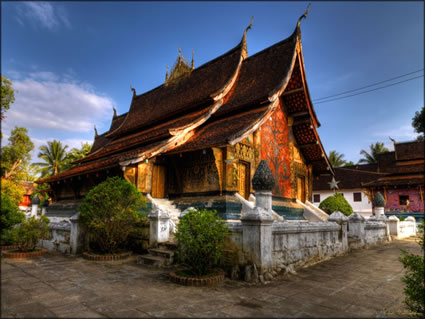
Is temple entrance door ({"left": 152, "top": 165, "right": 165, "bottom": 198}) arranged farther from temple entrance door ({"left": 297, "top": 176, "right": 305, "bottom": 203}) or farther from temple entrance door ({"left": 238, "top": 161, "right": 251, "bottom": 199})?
temple entrance door ({"left": 297, "top": 176, "right": 305, "bottom": 203})

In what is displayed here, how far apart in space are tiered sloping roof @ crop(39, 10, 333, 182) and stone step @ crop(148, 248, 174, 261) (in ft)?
11.8

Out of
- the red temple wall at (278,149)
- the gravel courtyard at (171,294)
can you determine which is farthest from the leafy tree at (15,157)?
the red temple wall at (278,149)

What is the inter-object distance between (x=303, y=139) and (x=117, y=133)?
11.3 m

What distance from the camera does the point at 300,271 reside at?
22.9ft

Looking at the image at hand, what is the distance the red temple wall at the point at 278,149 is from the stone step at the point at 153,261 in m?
6.65

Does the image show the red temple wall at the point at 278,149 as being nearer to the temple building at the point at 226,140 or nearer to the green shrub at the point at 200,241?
the temple building at the point at 226,140

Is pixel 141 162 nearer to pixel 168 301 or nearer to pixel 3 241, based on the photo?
pixel 3 241

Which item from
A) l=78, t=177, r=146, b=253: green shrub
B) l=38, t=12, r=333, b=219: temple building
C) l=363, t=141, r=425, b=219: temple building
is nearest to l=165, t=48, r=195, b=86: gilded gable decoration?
l=38, t=12, r=333, b=219: temple building

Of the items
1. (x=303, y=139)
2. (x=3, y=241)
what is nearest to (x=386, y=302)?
(x=3, y=241)

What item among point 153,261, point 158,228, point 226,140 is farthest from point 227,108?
point 153,261

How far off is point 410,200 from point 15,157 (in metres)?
30.6

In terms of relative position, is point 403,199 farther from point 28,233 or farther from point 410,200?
point 28,233

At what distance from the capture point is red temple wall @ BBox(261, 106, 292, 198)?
42.0 feet

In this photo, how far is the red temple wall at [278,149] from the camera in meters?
12.8
